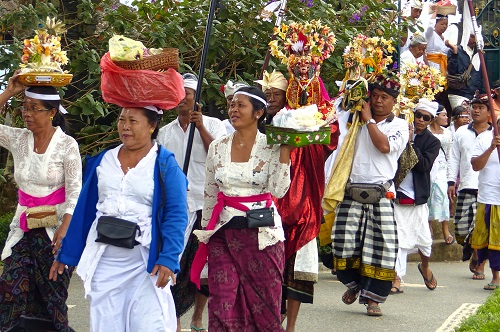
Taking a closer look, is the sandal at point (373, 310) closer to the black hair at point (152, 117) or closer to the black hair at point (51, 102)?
the black hair at point (51, 102)

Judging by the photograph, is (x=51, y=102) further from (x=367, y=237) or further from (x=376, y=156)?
(x=367, y=237)

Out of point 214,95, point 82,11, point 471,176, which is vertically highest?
point 82,11

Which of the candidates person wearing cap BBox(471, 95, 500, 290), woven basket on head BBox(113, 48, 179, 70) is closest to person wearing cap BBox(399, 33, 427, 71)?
person wearing cap BBox(471, 95, 500, 290)

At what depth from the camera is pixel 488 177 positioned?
447 inches

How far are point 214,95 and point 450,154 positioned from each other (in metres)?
3.77

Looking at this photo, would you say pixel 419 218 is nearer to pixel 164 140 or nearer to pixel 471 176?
pixel 471 176

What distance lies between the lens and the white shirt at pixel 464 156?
12.4m

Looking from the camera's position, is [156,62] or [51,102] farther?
[51,102]

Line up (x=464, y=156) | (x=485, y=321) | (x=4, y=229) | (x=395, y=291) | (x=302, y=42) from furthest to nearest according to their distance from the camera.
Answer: (x=464, y=156) → (x=4, y=229) → (x=395, y=291) → (x=302, y=42) → (x=485, y=321)

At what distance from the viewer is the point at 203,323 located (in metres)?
8.72

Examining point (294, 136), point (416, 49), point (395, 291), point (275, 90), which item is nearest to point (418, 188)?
point (395, 291)

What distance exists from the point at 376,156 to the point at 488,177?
2.66 metres

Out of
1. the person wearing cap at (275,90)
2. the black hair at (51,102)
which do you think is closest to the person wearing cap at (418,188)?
the person wearing cap at (275,90)

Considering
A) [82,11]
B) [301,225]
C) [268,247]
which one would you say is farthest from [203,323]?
[82,11]
